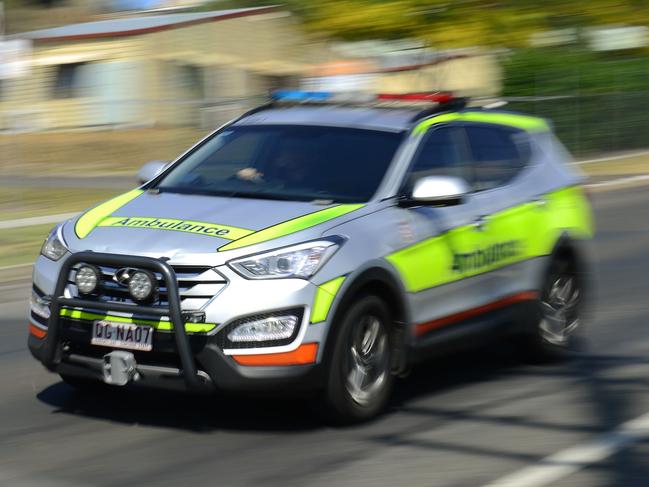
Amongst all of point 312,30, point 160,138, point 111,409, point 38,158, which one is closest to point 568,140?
point 160,138

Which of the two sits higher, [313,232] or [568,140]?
[313,232]

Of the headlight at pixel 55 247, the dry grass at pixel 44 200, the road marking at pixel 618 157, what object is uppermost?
the headlight at pixel 55 247

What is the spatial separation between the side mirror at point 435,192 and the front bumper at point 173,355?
1160mm

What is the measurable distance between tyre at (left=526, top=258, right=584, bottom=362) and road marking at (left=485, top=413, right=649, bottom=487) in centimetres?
146

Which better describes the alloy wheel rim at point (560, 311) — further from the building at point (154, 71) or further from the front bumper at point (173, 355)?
the building at point (154, 71)

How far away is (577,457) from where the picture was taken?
680 cm

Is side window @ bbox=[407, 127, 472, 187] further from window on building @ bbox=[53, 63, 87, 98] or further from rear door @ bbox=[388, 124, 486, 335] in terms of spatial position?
window on building @ bbox=[53, 63, 87, 98]

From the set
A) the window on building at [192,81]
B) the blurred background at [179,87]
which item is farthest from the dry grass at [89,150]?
the window on building at [192,81]

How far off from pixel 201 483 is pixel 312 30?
3864 mm

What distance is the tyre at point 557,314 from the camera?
9008mm

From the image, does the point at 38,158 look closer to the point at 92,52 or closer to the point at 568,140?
the point at 92,52

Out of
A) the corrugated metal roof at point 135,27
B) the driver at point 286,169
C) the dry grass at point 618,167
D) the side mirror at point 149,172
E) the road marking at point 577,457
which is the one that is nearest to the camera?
the road marking at point 577,457

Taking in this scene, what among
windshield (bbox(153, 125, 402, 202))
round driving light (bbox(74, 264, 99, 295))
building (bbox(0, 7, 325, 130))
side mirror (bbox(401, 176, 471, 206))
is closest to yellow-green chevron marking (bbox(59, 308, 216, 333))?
round driving light (bbox(74, 264, 99, 295))

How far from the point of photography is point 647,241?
15.9 metres
